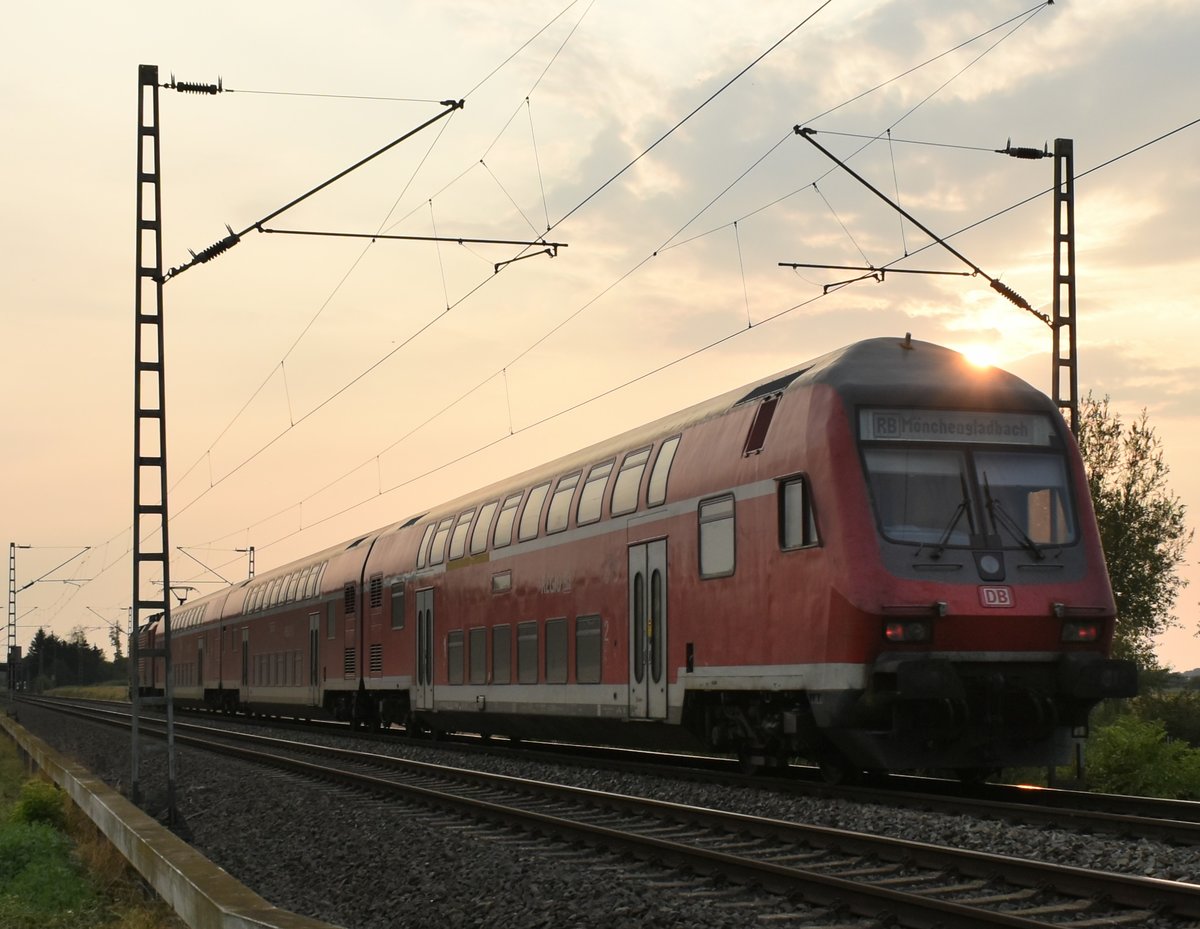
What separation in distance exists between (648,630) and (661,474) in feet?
5.63

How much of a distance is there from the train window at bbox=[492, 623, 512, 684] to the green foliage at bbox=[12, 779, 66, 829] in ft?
21.7

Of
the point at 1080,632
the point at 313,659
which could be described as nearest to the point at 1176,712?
the point at 1080,632

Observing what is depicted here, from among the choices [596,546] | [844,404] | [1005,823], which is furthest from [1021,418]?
[596,546]

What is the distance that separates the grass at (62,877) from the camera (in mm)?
11414

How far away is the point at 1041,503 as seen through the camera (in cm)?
1427

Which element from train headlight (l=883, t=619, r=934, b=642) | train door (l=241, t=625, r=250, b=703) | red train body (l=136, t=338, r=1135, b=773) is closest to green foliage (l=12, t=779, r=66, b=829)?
red train body (l=136, t=338, r=1135, b=773)

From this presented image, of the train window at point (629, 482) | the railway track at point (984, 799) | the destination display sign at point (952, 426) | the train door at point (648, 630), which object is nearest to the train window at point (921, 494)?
the destination display sign at point (952, 426)

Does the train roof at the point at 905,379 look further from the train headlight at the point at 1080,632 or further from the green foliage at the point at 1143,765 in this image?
the green foliage at the point at 1143,765

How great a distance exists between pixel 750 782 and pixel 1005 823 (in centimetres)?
402

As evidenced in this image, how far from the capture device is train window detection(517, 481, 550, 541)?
70.0 ft

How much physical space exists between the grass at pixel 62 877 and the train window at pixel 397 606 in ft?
35.3

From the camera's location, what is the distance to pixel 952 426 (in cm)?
1423

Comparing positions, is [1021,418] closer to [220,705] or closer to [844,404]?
[844,404]

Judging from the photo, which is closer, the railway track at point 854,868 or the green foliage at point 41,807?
the railway track at point 854,868
